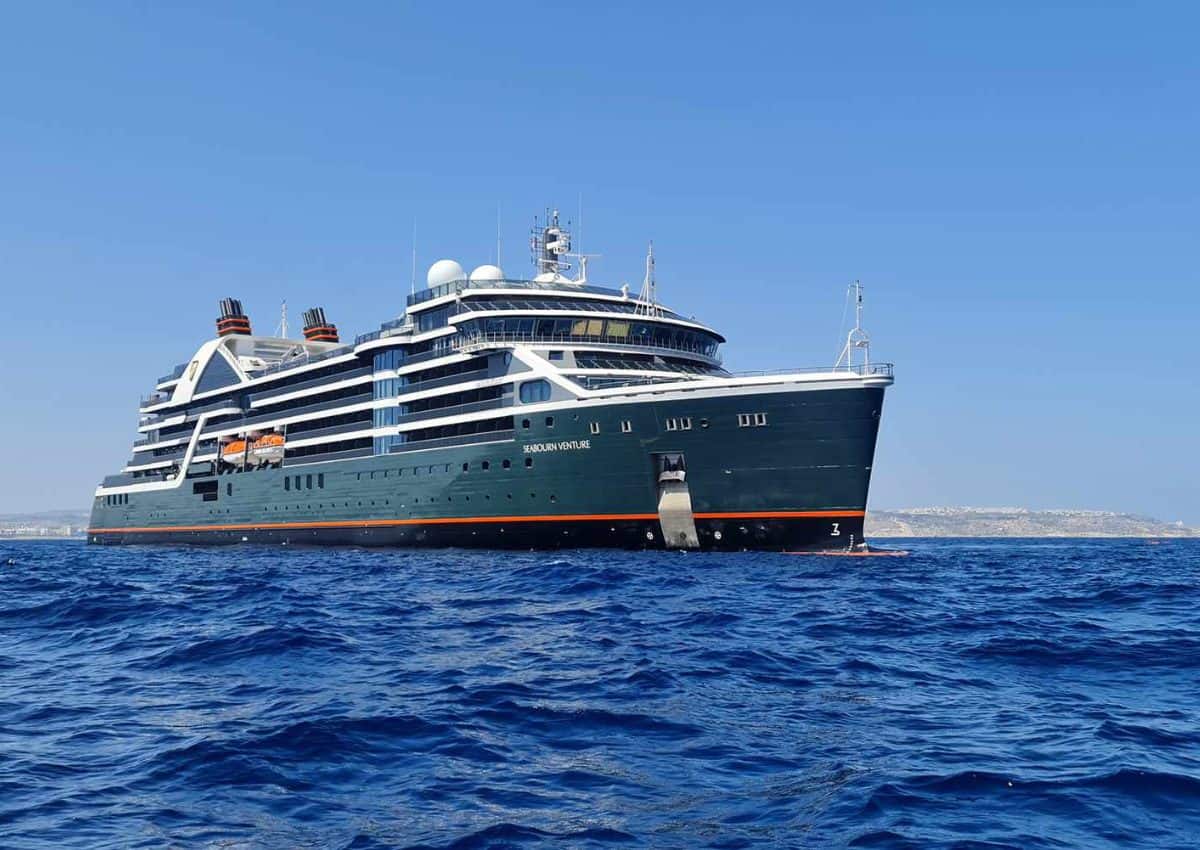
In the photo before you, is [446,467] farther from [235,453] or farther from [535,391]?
[235,453]

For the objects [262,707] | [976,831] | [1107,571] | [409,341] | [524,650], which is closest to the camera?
[976,831]

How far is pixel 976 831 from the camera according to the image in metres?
6.84

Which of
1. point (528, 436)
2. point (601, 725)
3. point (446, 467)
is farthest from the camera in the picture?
point (446, 467)

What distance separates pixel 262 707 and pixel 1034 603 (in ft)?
60.7

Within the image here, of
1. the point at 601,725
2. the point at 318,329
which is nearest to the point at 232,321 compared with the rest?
the point at 318,329

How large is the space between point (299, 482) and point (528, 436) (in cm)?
2065

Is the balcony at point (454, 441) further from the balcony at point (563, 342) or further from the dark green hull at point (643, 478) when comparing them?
the balcony at point (563, 342)

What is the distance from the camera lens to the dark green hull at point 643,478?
117 feet

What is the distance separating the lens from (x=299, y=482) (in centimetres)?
5569

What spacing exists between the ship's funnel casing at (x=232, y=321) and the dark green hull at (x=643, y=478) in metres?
30.1

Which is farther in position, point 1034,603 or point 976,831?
point 1034,603

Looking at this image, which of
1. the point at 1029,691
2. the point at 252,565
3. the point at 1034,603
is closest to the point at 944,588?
the point at 1034,603

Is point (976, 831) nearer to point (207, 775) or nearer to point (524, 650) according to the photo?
point (207, 775)

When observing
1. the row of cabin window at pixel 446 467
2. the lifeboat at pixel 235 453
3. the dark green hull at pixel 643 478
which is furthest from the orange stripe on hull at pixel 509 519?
the lifeboat at pixel 235 453
